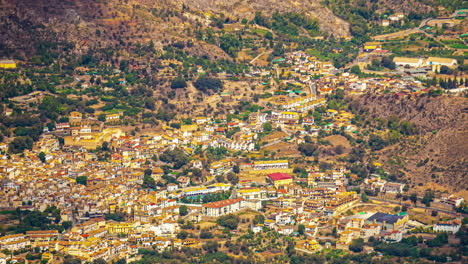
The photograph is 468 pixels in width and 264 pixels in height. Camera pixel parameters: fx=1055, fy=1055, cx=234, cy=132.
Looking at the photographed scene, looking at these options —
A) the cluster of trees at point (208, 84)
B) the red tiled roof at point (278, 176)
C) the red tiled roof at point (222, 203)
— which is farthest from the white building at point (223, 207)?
the cluster of trees at point (208, 84)

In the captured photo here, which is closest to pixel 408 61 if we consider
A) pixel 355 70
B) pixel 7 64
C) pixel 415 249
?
pixel 355 70

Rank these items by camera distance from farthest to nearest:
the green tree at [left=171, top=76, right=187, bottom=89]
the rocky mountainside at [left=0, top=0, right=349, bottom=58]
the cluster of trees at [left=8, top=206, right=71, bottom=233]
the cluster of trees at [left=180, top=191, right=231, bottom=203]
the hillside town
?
the rocky mountainside at [left=0, top=0, right=349, bottom=58] < the green tree at [left=171, top=76, right=187, bottom=89] < the cluster of trees at [left=180, top=191, right=231, bottom=203] < the cluster of trees at [left=8, top=206, right=71, bottom=233] < the hillside town

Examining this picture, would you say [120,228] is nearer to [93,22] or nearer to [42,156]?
[42,156]

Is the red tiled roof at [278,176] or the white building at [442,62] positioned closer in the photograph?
the red tiled roof at [278,176]

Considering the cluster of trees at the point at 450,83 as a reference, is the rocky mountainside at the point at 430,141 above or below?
below

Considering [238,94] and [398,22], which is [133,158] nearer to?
[238,94]

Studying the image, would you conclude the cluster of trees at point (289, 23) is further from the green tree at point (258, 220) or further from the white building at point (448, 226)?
the white building at point (448, 226)

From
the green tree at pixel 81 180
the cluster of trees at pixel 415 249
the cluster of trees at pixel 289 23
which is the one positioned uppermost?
the cluster of trees at pixel 289 23

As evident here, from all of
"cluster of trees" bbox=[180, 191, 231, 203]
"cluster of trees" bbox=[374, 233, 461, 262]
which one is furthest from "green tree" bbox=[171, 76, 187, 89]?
"cluster of trees" bbox=[374, 233, 461, 262]

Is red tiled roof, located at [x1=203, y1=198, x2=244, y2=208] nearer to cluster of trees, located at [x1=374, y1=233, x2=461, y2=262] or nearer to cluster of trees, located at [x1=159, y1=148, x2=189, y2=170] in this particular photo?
cluster of trees, located at [x1=159, y1=148, x2=189, y2=170]
